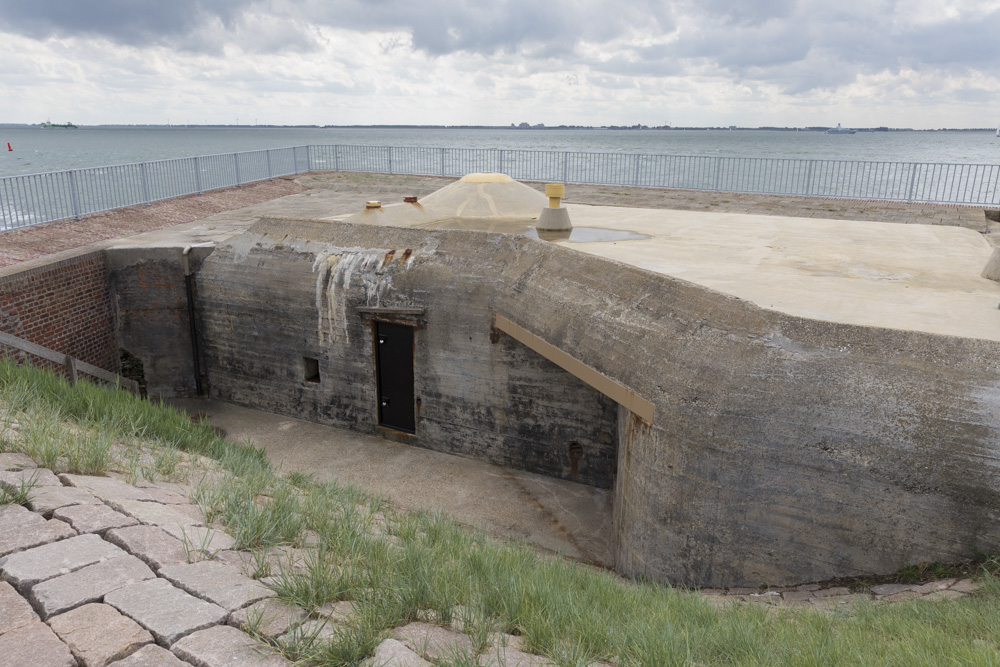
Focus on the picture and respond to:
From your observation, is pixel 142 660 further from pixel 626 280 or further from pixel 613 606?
pixel 626 280

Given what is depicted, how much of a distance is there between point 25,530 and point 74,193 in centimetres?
1413

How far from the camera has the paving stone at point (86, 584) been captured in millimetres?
3592

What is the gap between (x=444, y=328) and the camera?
10367 millimetres

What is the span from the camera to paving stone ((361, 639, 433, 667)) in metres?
3.35

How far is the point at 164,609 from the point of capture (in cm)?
365

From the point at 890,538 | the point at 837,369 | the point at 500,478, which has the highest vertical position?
the point at 837,369

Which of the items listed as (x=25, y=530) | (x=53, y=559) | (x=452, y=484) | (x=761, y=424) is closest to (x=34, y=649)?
(x=53, y=559)

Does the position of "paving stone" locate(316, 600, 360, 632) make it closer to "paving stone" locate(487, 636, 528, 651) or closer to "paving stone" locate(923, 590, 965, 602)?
"paving stone" locate(487, 636, 528, 651)

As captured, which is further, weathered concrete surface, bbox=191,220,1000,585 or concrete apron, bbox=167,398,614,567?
concrete apron, bbox=167,398,614,567

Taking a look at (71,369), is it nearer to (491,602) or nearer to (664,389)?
(664,389)

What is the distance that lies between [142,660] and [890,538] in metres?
5.52

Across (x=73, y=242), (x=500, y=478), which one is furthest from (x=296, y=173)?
(x=500, y=478)

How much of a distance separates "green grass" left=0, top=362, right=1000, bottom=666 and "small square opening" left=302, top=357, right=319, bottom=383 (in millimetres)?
5629

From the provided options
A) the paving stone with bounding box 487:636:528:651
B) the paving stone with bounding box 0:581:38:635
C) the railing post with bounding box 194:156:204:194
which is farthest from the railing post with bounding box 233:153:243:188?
the paving stone with bounding box 487:636:528:651
